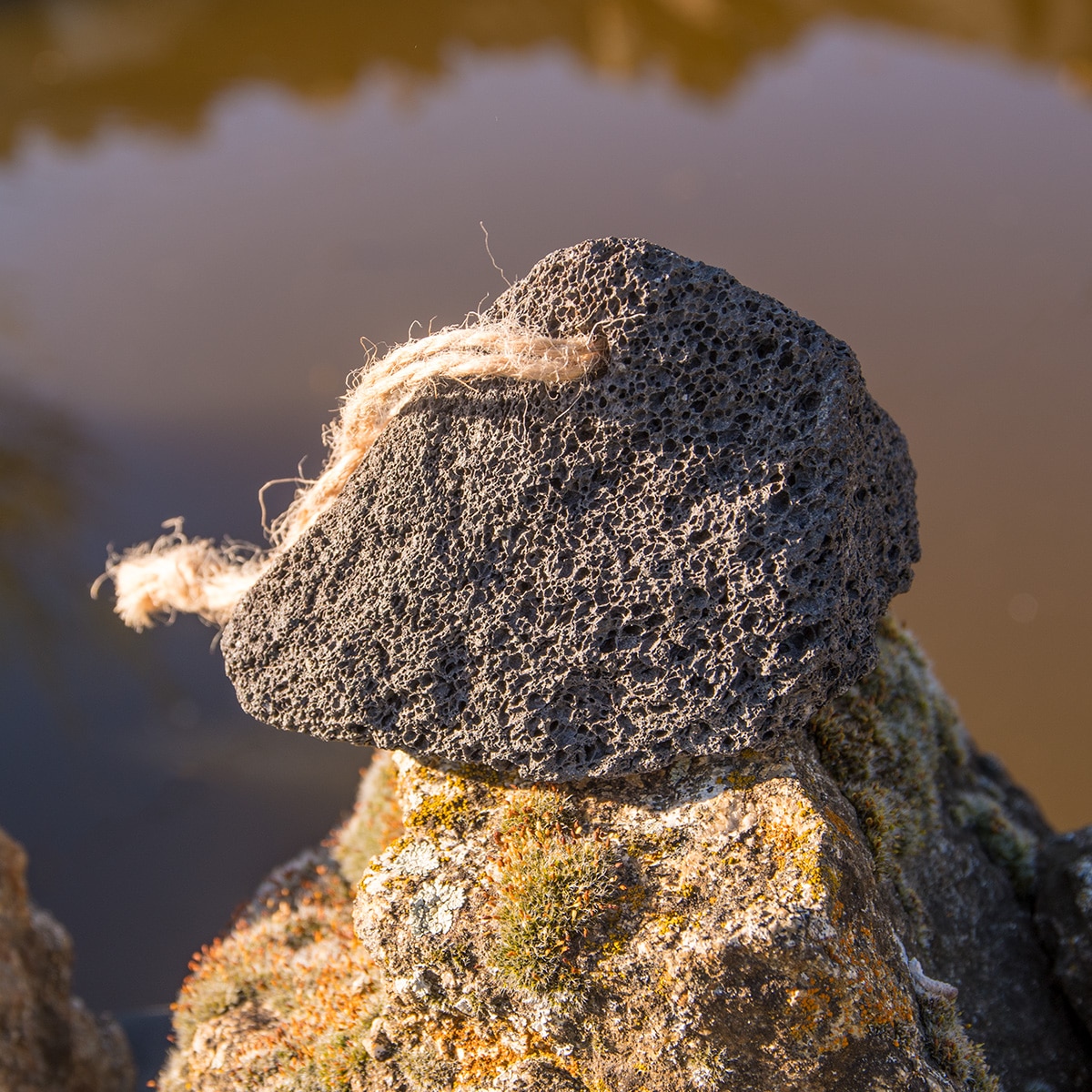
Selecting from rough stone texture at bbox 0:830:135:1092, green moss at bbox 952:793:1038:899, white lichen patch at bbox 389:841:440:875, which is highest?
rough stone texture at bbox 0:830:135:1092

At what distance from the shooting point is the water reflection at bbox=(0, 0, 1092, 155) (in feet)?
21.2

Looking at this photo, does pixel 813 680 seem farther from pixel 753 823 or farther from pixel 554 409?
pixel 554 409

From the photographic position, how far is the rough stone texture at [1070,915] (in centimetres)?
239

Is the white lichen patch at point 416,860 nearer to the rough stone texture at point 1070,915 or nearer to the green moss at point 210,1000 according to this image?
the green moss at point 210,1000

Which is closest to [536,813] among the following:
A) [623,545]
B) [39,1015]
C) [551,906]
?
[551,906]

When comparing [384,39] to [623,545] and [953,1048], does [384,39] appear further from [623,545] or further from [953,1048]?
[953,1048]

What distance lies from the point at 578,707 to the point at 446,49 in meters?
6.52

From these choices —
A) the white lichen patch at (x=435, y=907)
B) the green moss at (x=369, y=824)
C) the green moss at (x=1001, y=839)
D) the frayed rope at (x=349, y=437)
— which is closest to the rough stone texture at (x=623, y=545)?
the frayed rope at (x=349, y=437)

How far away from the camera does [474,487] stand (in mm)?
1978

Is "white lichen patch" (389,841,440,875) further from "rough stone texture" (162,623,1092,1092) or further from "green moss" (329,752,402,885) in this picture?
"green moss" (329,752,402,885)

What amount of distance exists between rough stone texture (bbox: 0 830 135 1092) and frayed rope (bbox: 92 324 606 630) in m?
1.50

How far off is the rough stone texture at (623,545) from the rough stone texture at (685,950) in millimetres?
146

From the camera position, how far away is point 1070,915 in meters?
2.45

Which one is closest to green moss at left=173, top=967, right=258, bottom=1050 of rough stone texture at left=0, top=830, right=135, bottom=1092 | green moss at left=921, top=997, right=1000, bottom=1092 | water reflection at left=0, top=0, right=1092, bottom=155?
rough stone texture at left=0, top=830, right=135, bottom=1092
